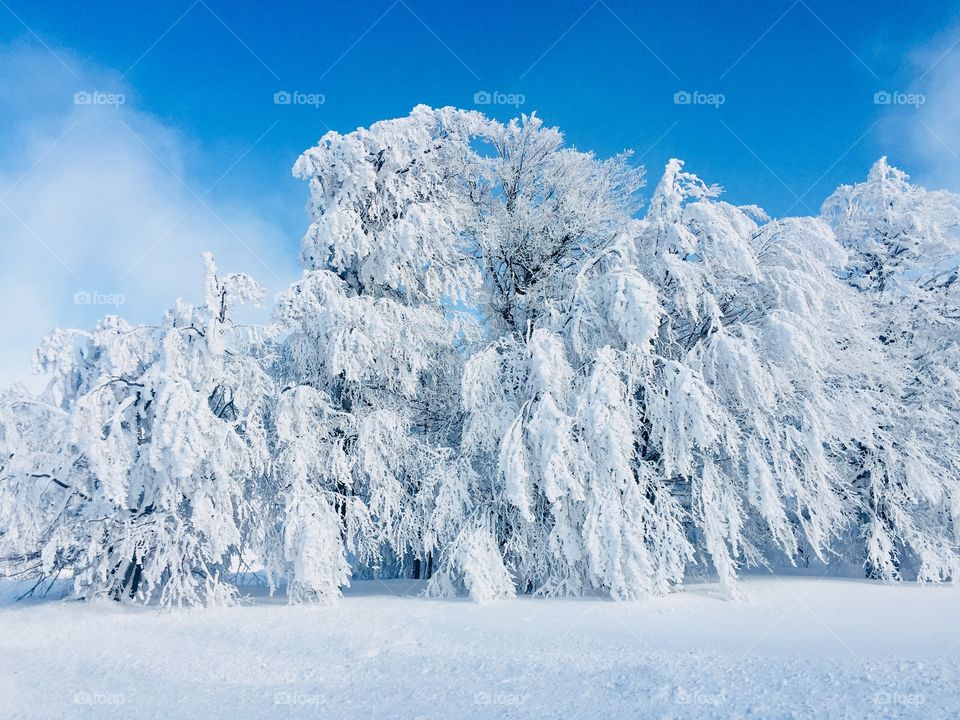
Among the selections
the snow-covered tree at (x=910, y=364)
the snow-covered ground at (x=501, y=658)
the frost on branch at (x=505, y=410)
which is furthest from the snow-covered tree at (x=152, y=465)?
the snow-covered tree at (x=910, y=364)

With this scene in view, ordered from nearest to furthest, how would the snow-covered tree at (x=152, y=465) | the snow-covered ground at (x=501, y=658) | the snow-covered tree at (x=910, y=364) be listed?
the snow-covered ground at (x=501, y=658), the snow-covered tree at (x=152, y=465), the snow-covered tree at (x=910, y=364)

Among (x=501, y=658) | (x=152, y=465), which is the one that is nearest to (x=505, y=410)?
(x=501, y=658)

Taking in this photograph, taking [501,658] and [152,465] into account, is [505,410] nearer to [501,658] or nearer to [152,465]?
[501,658]

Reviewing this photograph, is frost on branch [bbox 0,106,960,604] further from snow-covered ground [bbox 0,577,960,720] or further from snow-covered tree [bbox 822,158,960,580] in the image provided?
snow-covered ground [bbox 0,577,960,720]

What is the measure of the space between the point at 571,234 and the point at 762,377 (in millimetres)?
6145

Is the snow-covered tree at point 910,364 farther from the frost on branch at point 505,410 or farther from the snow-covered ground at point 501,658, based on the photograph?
the snow-covered ground at point 501,658

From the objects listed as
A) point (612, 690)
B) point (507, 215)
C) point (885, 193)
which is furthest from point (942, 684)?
point (885, 193)

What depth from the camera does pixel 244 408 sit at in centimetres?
1252

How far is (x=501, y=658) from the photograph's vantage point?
7309 mm

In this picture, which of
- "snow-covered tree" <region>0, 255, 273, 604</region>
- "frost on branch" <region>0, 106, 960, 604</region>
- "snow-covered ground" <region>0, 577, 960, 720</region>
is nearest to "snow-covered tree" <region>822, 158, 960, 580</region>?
"frost on branch" <region>0, 106, 960, 604</region>

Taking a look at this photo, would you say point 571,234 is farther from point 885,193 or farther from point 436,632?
point 436,632

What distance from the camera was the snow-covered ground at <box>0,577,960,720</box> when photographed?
5.65 m

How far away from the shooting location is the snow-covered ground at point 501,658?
5.65 metres

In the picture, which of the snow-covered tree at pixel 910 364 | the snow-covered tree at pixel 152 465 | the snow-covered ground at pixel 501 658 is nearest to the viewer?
the snow-covered ground at pixel 501 658
